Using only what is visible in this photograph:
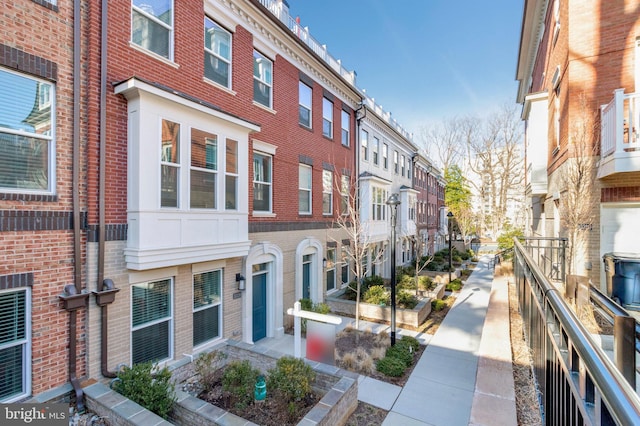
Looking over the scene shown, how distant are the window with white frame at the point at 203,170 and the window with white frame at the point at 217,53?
1.90 meters

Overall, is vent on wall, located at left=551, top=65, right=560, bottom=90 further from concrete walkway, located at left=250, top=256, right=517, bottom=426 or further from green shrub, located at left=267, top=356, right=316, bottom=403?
green shrub, located at left=267, top=356, right=316, bottom=403

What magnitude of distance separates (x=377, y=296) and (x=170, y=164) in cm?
843

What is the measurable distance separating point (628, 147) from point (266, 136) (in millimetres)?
8806

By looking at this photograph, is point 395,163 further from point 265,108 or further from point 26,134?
point 26,134

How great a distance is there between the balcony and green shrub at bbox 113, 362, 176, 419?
32.0 ft

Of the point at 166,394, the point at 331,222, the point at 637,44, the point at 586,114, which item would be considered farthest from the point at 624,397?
the point at 331,222

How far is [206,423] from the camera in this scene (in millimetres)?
4828

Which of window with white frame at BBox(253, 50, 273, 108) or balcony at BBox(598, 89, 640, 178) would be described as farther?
window with white frame at BBox(253, 50, 273, 108)

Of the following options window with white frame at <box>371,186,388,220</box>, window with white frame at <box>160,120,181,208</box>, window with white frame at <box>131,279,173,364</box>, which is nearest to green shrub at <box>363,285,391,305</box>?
window with white frame at <box>371,186,388,220</box>

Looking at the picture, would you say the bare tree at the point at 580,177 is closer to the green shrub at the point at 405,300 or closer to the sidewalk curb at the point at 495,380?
the sidewalk curb at the point at 495,380

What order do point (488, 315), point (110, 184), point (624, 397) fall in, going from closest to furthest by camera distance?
point (624, 397) → point (110, 184) → point (488, 315)

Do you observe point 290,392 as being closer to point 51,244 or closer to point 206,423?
point 206,423

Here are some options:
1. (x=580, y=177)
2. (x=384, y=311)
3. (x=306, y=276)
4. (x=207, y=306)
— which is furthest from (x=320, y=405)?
(x=580, y=177)

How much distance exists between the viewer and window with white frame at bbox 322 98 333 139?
43.4ft
